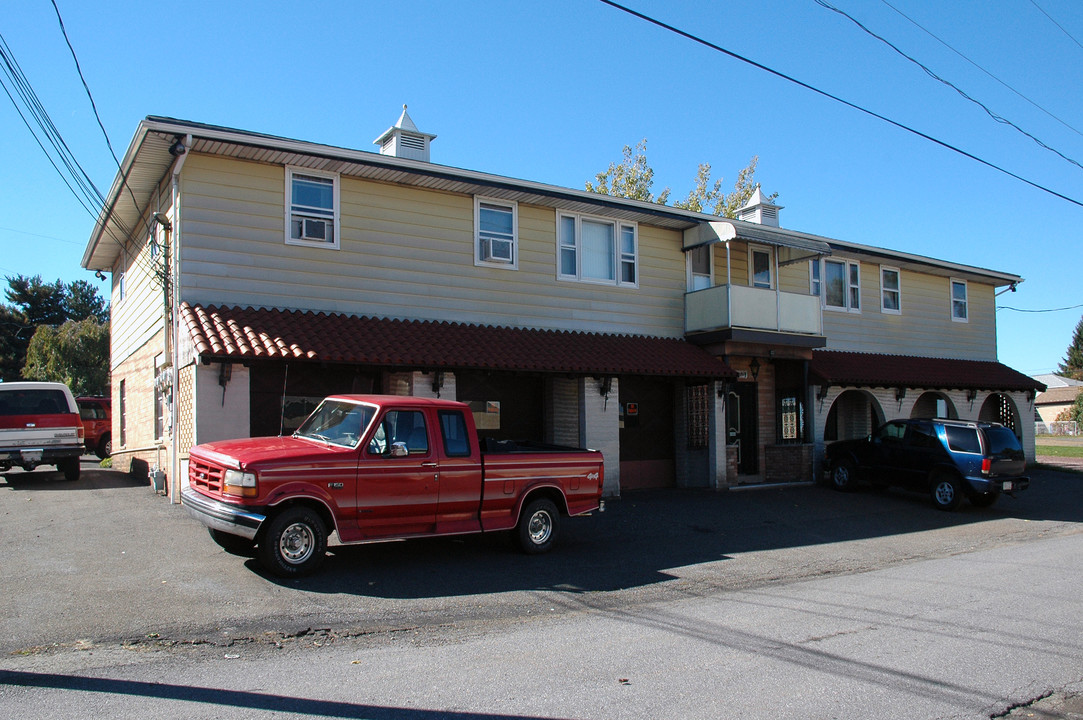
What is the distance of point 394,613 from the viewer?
719cm

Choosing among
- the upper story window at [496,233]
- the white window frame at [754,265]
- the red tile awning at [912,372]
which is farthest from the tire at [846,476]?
the upper story window at [496,233]

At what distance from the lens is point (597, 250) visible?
1714 cm

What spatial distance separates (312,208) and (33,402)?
6.92 meters

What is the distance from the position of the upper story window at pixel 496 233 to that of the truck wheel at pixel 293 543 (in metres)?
8.03

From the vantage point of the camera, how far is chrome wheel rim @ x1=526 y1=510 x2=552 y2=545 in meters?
9.95

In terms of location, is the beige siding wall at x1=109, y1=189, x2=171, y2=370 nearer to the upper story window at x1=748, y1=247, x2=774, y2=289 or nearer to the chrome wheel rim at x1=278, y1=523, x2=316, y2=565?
the chrome wheel rim at x1=278, y1=523, x2=316, y2=565

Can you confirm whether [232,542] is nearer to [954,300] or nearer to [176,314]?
[176,314]

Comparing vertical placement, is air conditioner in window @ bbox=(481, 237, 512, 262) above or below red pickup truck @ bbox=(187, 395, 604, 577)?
above

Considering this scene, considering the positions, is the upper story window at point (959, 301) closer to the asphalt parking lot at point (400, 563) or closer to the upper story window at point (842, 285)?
the upper story window at point (842, 285)

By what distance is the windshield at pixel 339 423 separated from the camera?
8672 millimetres

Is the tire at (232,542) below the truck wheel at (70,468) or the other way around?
below

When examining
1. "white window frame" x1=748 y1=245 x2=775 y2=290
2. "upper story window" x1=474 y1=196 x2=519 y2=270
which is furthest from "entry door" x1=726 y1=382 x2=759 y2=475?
"upper story window" x1=474 y1=196 x2=519 y2=270

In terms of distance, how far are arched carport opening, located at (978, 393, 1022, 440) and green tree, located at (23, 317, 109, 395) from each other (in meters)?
34.5

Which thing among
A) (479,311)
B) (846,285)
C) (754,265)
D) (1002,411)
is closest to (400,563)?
(479,311)
